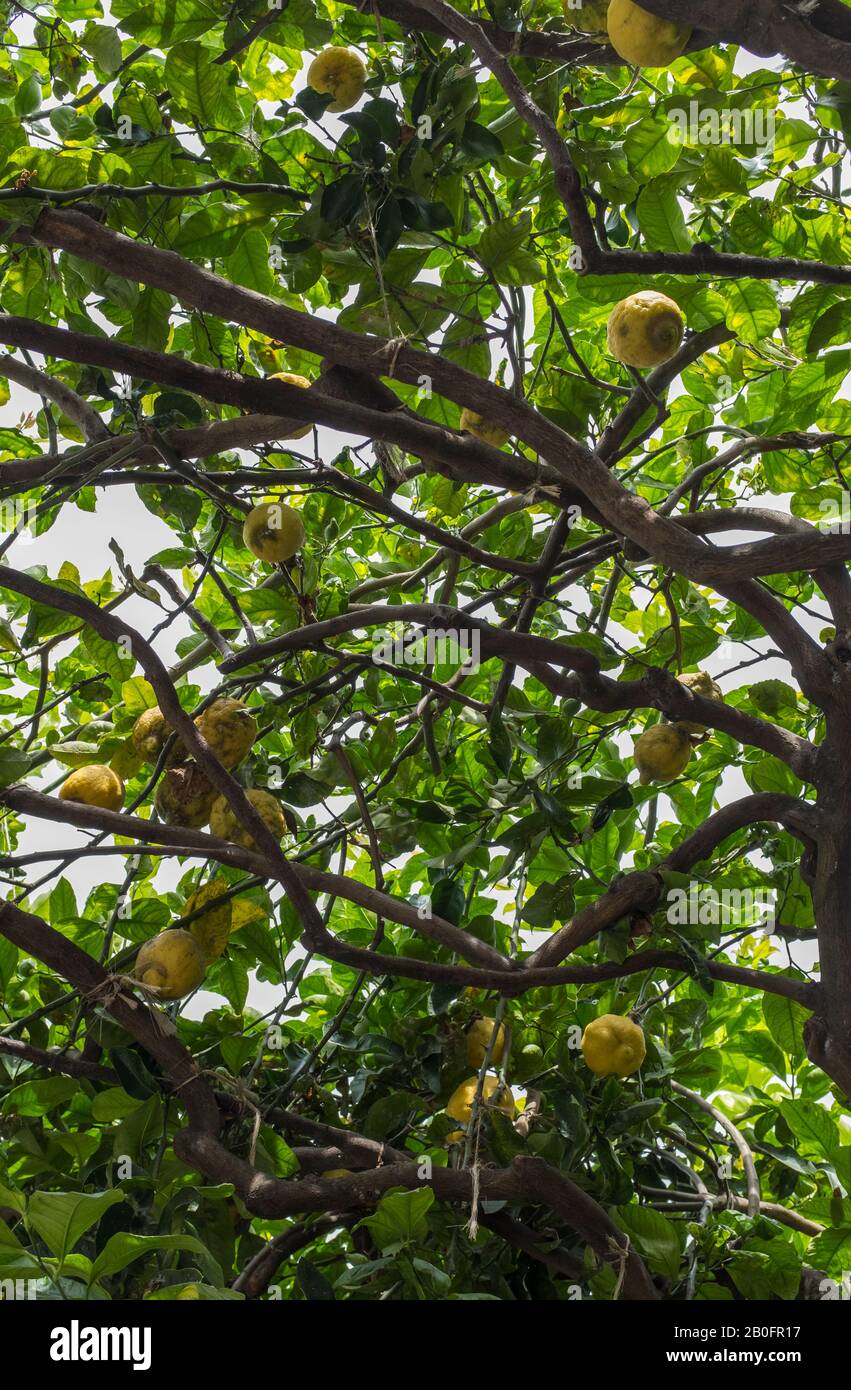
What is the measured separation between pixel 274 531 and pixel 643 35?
81 centimetres

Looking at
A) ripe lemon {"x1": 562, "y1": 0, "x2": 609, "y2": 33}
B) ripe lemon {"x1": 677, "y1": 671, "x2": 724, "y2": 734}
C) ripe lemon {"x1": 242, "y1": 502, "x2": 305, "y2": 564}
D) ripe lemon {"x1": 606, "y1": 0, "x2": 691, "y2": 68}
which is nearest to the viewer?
ripe lemon {"x1": 606, "y1": 0, "x2": 691, "y2": 68}

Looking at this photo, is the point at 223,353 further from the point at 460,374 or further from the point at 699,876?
the point at 699,876

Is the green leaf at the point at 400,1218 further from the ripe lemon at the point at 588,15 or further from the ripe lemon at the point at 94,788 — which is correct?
the ripe lemon at the point at 588,15

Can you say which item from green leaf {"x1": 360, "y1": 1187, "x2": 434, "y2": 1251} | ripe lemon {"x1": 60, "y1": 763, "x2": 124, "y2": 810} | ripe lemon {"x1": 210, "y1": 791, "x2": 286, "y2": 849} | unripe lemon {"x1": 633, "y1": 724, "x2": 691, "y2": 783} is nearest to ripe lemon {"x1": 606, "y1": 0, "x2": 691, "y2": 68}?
unripe lemon {"x1": 633, "y1": 724, "x2": 691, "y2": 783}

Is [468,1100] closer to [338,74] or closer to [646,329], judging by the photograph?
[646,329]

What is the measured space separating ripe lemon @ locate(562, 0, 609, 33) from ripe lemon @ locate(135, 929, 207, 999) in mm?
1302

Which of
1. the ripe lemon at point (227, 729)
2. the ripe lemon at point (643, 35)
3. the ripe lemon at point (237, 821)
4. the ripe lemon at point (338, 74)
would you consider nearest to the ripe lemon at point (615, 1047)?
the ripe lemon at point (237, 821)

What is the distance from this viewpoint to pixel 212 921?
165 centimetres

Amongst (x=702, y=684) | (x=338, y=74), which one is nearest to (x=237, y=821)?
(x=702, y=684)

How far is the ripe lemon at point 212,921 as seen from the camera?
1.64 m

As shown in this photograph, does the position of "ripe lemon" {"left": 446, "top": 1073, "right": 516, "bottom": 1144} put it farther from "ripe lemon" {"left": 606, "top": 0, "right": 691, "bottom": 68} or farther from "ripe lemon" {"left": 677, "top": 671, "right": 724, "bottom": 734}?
"ripe lemon" {"left": 606, "top": 0, "right": 691, "bottom": 68}

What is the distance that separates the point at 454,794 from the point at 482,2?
3.92ft

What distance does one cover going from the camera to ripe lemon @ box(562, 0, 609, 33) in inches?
59.1
